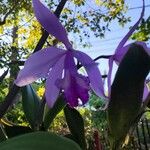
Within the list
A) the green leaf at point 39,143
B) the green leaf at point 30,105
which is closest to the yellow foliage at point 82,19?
the green leaf at point 30,105

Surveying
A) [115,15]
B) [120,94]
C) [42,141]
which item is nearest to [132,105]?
[120,94]

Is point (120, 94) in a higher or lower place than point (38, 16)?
lower

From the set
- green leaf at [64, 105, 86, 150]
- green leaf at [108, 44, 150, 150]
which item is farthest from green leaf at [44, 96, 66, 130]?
green leaf at [108, 44, 150, 150]

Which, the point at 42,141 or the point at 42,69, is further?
the point at 42,69

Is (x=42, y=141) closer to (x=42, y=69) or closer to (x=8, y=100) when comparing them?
(x=42, y=69)

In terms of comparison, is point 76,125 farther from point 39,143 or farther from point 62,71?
point 39,143

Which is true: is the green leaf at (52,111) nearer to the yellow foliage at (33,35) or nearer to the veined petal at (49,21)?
the veined petal at (49,21)
